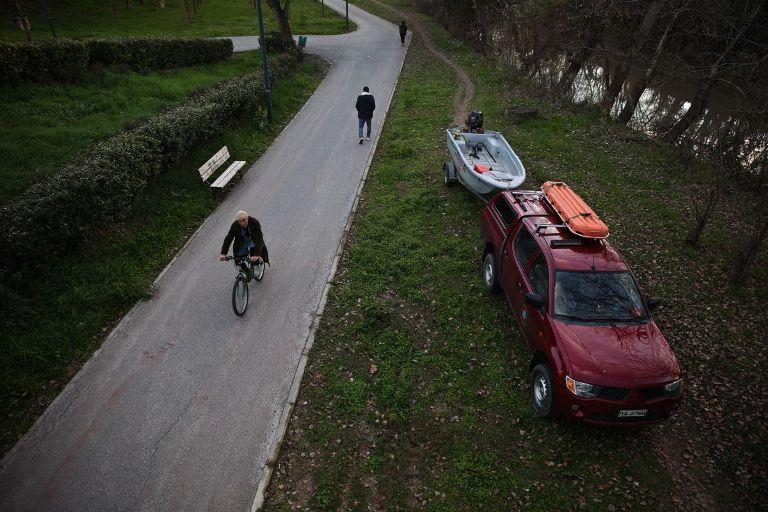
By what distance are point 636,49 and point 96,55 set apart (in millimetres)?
24107

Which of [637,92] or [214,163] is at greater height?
[637,92]

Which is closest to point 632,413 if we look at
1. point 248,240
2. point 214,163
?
point 248,240

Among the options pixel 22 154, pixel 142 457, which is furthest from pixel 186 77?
pixel 142 457

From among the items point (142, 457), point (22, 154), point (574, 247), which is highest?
point (574, 247)

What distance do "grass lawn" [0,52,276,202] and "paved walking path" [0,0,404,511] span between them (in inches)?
187

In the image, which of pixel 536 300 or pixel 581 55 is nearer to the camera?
pixel 536 300

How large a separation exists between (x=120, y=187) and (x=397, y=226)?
6881mm

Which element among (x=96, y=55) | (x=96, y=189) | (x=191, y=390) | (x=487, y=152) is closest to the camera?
(x=191, y=390)

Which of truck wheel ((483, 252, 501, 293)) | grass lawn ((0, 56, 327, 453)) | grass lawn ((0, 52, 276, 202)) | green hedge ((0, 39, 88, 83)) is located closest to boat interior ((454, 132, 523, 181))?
truck wheel ((483, 252, 501, 293))

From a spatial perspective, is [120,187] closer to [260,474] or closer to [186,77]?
[260,474]

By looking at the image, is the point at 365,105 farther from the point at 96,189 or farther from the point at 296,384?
the point at 296,384

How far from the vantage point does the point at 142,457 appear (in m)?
5.98

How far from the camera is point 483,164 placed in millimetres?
12914

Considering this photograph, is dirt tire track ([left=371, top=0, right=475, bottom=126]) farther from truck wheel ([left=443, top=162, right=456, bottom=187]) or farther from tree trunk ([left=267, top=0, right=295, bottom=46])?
tree trunk ([left=267, top=0, right=295, bottom=46])
